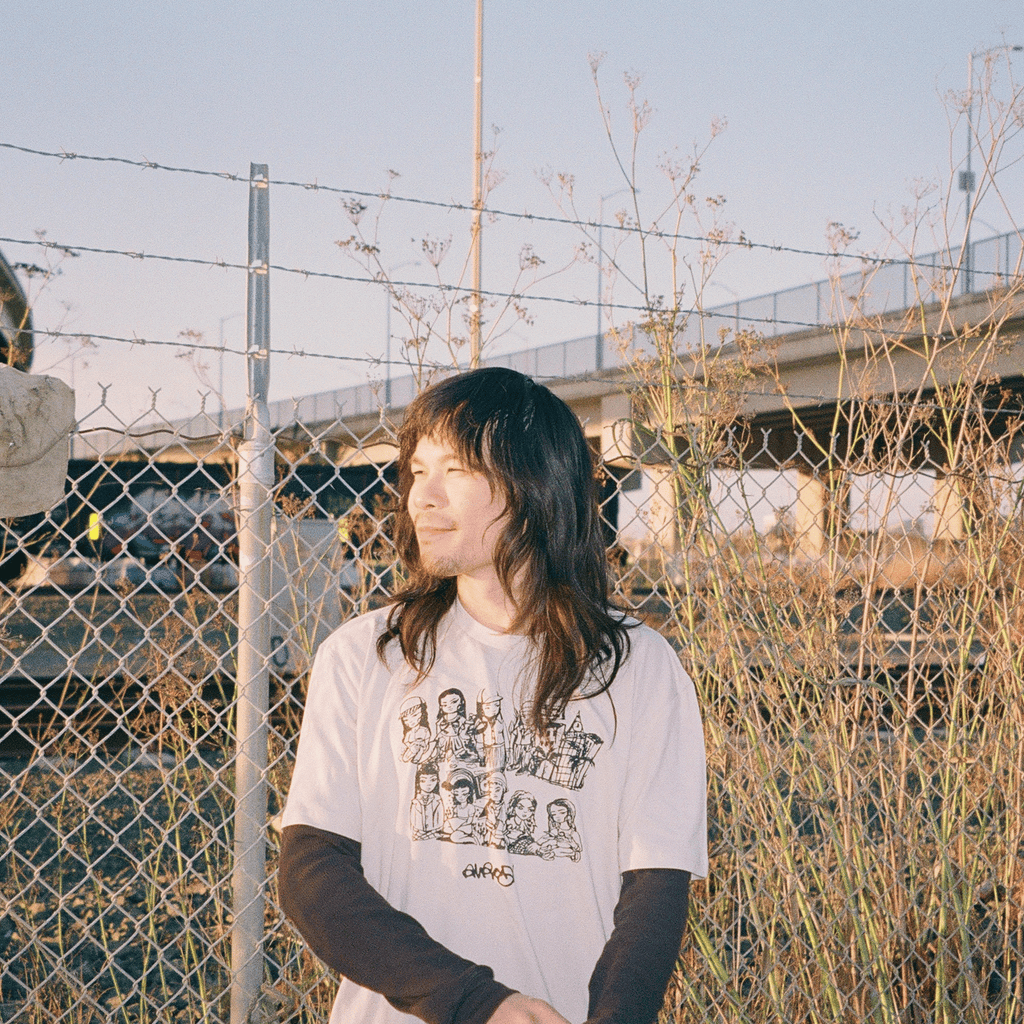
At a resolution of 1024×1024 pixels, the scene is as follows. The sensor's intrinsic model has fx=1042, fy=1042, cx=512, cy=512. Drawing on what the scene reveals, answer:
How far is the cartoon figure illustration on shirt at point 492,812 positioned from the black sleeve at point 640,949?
197 millimetres

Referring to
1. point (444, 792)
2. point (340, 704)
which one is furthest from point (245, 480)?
point (444, 792)

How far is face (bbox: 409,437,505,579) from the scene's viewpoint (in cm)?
162

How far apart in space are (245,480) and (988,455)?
223 centimetres

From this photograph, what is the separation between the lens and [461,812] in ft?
5.12

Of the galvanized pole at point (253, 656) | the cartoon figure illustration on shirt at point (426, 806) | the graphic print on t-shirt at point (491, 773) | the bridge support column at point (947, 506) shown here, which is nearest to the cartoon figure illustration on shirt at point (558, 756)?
the graphic print on t-shirt at point (491, 773)

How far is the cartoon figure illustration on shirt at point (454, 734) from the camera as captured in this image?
1.58 m

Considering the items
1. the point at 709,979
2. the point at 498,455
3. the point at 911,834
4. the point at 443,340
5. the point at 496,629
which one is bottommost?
the point at 709,979

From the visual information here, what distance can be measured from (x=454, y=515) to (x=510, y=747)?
365 mm

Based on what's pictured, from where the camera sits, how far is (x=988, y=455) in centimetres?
319

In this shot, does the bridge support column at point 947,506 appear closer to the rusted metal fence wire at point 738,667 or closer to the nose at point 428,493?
the rusted metal fence wire at point 738,667

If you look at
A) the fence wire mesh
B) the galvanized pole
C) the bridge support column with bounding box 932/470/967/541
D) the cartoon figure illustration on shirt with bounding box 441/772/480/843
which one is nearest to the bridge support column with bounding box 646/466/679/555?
the fence wire mesh

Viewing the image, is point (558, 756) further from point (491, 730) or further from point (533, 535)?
point (533, 535)

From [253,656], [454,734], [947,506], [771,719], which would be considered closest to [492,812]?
[454,734]

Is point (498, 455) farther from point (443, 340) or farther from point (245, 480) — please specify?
point (443, 340)
